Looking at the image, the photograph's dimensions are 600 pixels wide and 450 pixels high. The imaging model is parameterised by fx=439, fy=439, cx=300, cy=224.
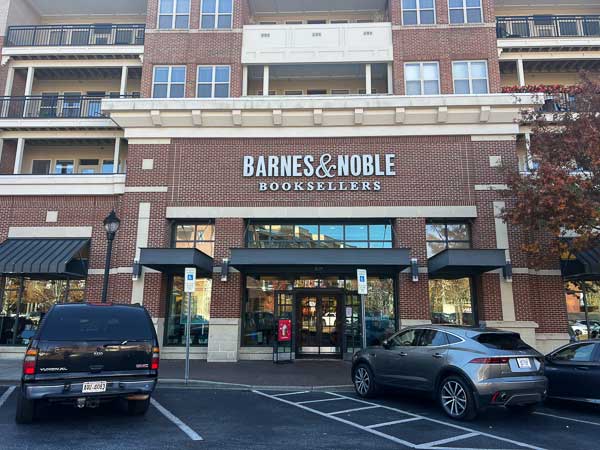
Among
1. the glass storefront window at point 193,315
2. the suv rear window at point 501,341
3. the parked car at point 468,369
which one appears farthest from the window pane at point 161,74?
the suv rear window at point 501,341

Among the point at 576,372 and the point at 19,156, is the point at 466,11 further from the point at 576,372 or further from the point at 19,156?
the point at 19,156

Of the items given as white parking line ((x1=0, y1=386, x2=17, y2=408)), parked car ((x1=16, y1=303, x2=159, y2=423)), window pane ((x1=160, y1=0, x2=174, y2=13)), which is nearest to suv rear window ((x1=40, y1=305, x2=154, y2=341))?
parked car ((x1=16, y1=303, x2=159, y2=423))

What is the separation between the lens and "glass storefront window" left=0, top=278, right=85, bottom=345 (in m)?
Answer: 16.1

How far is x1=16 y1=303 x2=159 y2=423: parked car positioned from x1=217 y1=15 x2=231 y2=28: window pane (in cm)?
1453

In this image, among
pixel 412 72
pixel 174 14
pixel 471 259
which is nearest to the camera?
pixel 471 259

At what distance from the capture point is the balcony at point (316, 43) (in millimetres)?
17844

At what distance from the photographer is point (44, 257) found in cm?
1505

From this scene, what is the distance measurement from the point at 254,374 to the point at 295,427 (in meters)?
5.43

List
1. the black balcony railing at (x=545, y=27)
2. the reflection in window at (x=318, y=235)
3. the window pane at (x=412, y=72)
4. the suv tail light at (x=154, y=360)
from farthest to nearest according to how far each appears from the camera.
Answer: the black balcony railing at (x=545, y=27) → the window pane at (x=412, y=72) → the reflection in window at (x=318, y=235) → the suv tail light at (x=154, y=360)

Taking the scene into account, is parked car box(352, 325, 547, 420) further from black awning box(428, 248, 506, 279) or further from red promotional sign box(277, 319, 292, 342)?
red promotional sign box(277, 319, 292, 342)

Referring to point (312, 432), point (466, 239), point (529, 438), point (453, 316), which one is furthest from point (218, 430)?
point (466, 239)

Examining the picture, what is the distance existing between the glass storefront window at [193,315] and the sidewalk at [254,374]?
91 cm

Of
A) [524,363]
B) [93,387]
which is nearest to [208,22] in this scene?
[93,387]

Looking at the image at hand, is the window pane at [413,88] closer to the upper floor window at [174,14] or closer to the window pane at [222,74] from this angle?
the window pane at [222,74]
